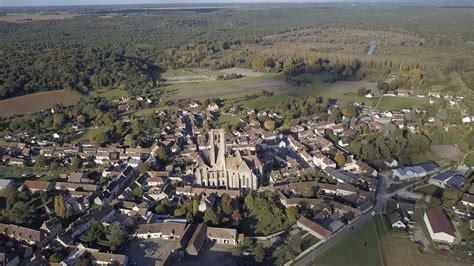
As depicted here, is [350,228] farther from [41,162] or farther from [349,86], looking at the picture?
[349,86]

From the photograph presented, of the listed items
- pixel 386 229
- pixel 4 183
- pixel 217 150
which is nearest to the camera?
pixel 386 229

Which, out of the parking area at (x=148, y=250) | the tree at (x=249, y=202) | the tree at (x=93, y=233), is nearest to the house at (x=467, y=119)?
the tree at (x=249, y=202)

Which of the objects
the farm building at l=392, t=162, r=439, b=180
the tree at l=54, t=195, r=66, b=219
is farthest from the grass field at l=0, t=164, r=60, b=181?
the farm building at l=392, t=162, r=439, b=180

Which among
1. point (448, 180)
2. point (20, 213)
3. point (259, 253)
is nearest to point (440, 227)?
point (448, 180)

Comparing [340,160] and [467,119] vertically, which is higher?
[340,160]

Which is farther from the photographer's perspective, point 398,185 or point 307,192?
point 398,185

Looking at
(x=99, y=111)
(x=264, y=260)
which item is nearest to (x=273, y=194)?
(x=264, y=260)

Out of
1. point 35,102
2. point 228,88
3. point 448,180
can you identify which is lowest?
point 228,88
